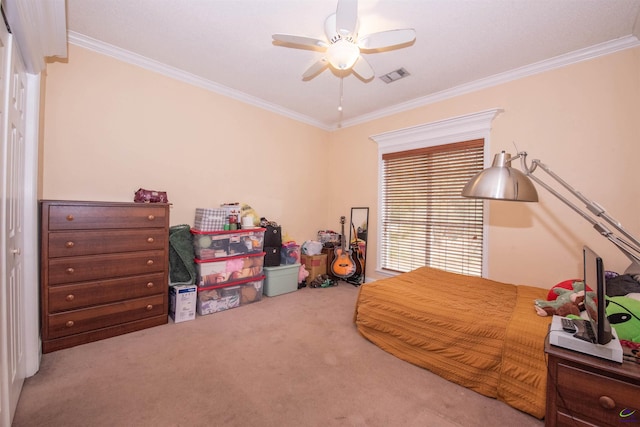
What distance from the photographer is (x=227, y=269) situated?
10.4ft

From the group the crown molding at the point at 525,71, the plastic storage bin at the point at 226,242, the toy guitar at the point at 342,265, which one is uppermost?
the crown molding at the point at 525,71

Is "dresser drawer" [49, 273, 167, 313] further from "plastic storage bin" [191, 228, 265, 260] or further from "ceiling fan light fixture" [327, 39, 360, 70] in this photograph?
"ceiling fan light fixture" [327, 39, 360, 70]

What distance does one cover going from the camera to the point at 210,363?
207 centimetres

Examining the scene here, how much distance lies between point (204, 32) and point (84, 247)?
2.16 m

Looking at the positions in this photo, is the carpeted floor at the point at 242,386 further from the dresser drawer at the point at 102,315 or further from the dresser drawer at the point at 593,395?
the dresser drawer at the point at 593,395

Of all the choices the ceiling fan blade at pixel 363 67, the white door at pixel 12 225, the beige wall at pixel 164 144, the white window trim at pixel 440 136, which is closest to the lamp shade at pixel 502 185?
the ceiling fan blade at pixel 363 67

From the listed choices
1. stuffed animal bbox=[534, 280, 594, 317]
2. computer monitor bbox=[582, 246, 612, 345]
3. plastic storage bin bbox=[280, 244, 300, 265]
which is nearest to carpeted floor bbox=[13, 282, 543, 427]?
stuffed animal bbox=[534, 280, 594, 317]

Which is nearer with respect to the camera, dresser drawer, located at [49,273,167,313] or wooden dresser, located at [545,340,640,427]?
wooden dresser, located at [545,340,640,427]

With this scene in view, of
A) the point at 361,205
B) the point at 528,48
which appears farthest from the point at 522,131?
the point at 361,205

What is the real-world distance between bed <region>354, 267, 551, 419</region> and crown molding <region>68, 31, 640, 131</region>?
2.30 meters

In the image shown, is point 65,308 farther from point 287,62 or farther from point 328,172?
point 328,172

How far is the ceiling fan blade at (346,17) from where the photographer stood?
5.47ft

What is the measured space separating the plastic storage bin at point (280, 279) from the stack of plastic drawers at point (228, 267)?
0.20 metres

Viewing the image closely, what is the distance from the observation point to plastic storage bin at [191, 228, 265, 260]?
3.01m
